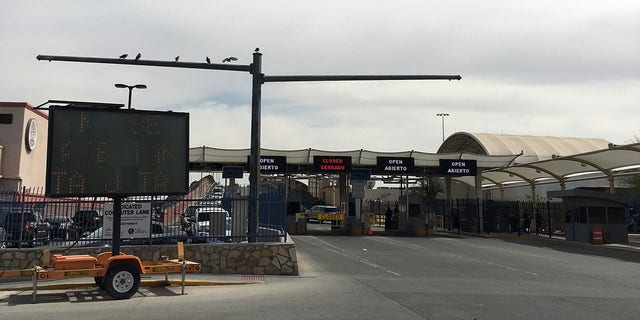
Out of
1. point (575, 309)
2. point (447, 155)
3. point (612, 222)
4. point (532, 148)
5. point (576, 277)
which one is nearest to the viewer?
point (575, 309)

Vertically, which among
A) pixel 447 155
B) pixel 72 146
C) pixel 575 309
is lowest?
pixel 575 309

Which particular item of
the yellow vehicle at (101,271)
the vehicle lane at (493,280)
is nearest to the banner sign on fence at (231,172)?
the vehicle lane at (493,280)

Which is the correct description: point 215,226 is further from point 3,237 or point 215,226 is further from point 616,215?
point 616,215

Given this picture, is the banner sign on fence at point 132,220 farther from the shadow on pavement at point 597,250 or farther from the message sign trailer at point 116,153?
the shadow on pavement at point 597,250

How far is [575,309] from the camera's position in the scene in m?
9.74

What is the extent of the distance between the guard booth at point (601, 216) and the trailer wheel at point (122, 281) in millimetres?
24130

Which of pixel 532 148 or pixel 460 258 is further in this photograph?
pixel 532 148

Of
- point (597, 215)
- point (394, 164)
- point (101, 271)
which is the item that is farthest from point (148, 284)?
point (394, 164)

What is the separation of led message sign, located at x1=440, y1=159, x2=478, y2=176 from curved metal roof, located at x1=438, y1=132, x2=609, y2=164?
75.5ft

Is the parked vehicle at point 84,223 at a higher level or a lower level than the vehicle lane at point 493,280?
higher

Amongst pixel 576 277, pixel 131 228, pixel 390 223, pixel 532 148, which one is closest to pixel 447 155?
pixel 390 223

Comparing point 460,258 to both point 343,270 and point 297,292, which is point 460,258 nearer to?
point 343,270

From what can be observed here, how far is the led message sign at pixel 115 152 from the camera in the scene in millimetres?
10812

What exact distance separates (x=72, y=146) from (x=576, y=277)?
1363 cm
